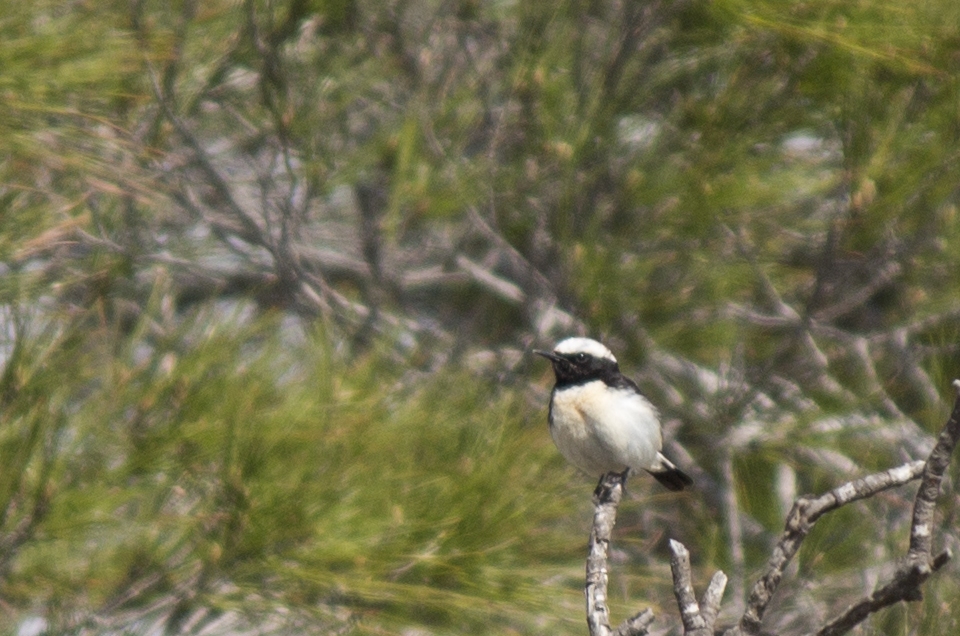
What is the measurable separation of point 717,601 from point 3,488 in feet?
4.04

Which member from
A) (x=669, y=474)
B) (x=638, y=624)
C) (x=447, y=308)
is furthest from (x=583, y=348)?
(x=447, y=308)

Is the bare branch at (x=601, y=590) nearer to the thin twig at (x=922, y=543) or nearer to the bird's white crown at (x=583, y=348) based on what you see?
the thin twig at (x=922, y=543)

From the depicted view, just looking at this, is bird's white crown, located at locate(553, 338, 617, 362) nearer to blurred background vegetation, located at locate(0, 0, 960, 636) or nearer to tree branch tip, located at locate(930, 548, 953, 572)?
blurred background vegetation, located at locate(0, 0, 960, 636)

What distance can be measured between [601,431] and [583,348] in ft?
1.05

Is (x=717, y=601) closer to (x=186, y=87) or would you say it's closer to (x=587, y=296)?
(x=587, y=296)

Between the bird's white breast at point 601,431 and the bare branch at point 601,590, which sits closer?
the bare branch at point 601,590

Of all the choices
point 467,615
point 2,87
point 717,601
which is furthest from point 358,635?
point 717,601

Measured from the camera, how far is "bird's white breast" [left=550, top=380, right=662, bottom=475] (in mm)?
2580

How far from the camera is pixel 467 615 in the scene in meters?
2.36

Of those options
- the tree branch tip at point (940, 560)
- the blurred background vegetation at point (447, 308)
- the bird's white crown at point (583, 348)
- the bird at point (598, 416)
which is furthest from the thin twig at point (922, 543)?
the bird's white crown at point (583, 348)

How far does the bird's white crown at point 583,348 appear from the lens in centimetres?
286

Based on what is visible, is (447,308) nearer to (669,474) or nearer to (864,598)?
(669,474)

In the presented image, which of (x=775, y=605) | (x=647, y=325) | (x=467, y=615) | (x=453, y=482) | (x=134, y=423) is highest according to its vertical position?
(x=134, y=423)

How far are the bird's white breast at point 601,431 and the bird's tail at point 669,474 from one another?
0.24 m
